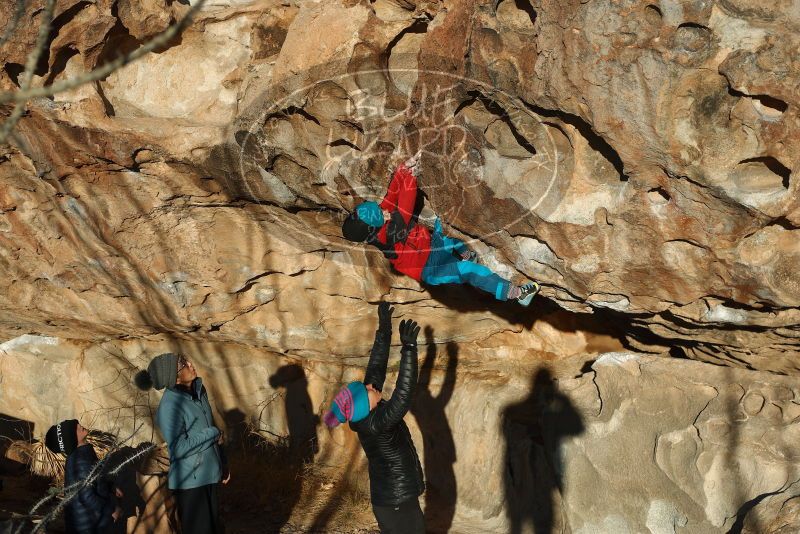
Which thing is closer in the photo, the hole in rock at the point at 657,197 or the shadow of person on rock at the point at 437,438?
the hole in rock at the point at 657,197

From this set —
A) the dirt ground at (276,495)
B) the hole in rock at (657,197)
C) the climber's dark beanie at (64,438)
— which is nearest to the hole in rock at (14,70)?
the climber's dark beanie at (64,438)

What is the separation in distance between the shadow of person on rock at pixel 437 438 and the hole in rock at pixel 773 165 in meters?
2.77

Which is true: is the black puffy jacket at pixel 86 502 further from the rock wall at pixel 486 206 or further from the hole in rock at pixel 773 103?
the hole in rock at pixel 773 103

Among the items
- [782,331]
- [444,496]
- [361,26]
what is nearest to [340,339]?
[444,496]

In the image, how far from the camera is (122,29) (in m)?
4.22

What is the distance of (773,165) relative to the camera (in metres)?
3.20

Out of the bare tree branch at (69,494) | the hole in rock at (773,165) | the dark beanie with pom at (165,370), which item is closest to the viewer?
the bare tree branch at (69,494)

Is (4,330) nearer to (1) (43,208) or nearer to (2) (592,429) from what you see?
(1) (43,208)

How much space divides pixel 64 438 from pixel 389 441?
1.75 metres

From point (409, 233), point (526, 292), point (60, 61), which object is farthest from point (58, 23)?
point (526, 292)

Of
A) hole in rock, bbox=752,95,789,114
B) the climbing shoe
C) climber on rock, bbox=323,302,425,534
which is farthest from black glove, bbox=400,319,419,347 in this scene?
hole in rock, bbox=752,95,789,114

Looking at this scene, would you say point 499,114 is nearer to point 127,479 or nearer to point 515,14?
point 515,14

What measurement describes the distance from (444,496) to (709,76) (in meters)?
3.50

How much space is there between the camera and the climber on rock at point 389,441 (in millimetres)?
3811
